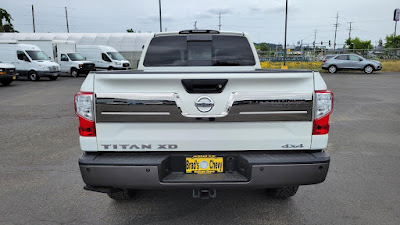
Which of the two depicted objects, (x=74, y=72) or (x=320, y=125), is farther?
(x=74, y=72)

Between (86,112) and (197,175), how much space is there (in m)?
1.09

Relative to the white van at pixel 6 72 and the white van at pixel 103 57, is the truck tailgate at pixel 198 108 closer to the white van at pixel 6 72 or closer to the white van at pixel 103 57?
the white van at pixel 6 72

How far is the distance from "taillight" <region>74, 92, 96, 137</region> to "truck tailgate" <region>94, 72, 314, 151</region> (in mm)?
57

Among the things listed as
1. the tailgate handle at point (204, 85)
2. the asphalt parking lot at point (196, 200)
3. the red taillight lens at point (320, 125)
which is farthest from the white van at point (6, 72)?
the red taillight lens at point (320, 125)

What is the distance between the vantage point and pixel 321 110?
2.80 meters

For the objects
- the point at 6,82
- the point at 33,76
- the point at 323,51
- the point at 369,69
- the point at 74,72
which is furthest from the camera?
the point at 323,51

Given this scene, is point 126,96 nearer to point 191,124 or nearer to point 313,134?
point 191,124

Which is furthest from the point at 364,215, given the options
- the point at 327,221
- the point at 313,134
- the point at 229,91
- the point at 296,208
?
the point at 229,91

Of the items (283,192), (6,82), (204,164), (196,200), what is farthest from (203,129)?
(6,82)

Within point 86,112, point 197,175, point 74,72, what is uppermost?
point 86,112

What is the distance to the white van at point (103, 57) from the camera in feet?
87.2

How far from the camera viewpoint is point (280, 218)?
3.35 meters

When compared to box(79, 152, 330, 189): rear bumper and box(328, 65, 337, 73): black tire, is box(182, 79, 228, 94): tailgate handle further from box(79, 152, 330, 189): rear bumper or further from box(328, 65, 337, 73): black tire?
box(328, 65, 337, 73): black tire

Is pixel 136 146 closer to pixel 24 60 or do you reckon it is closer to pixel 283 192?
pixel 283 192
